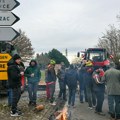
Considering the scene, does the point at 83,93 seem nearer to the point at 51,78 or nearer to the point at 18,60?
the point at 51,78

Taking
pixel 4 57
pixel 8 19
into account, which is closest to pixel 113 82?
pixel 4 57

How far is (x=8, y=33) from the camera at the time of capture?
1015cm

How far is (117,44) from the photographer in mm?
59719

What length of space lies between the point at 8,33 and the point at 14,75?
2991 mm

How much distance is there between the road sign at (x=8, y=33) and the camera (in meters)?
10.1

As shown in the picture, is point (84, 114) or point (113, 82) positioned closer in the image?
point (113, 82)

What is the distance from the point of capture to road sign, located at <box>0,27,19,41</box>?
10102 mm

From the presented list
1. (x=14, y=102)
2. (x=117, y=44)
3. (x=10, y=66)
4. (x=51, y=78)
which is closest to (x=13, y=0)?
(x=10, y=66)

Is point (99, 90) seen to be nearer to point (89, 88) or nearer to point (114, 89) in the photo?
point (114, 89)

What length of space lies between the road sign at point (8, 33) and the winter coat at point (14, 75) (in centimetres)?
276

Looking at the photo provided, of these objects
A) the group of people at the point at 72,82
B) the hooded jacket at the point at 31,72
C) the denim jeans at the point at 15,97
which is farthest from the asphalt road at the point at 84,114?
the denim jeans at the point at 15,97

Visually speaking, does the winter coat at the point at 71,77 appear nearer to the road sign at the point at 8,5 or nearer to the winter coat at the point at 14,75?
the winter coat at the point at 14,75

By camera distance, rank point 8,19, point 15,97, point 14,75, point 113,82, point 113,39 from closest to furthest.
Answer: point 8,19
point 14,75
point 15,97
point 113,82
point 113,39

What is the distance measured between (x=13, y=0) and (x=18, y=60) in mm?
3490
